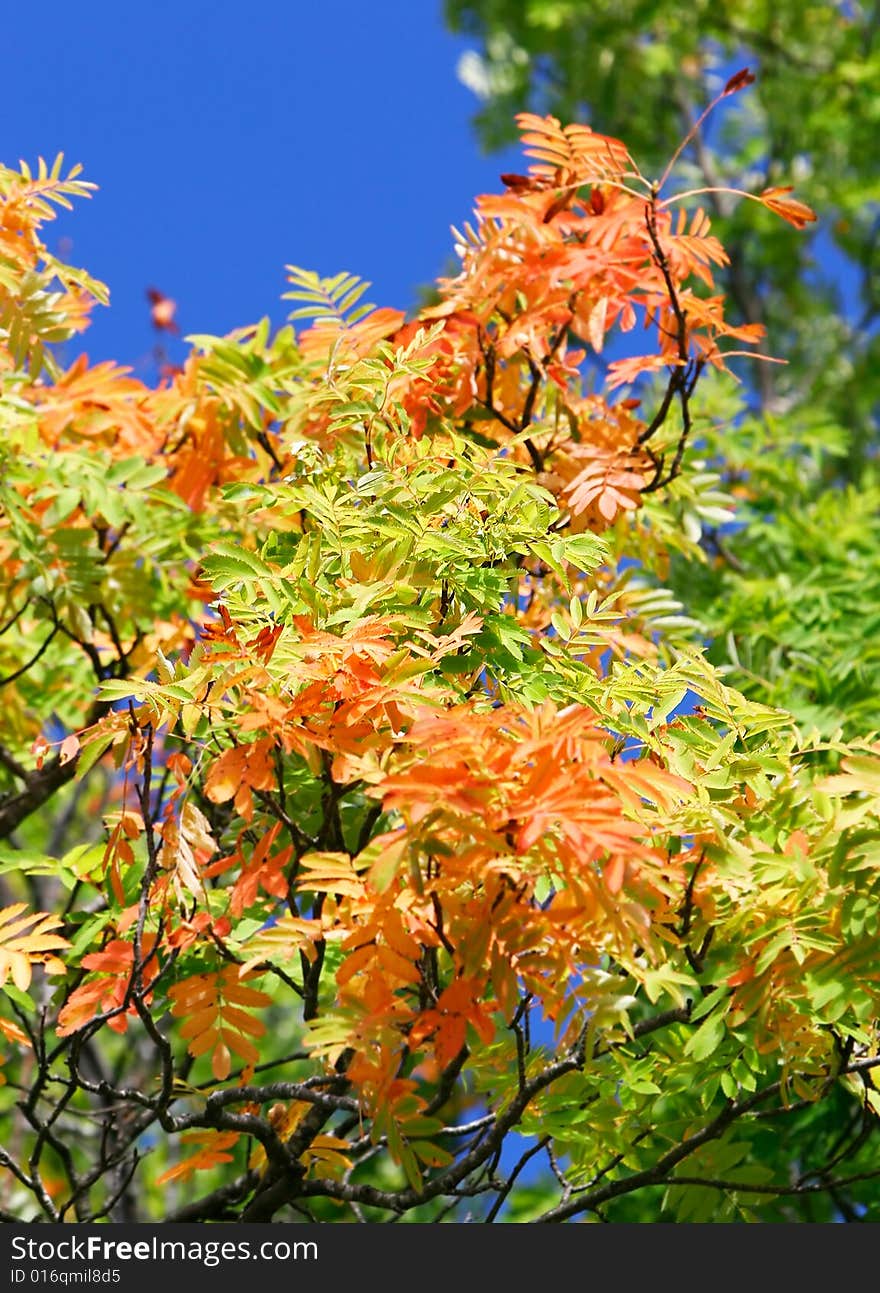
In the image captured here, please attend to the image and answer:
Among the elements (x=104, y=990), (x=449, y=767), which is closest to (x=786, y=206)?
(x=449, y=767)

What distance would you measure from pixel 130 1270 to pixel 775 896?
1.63 meters

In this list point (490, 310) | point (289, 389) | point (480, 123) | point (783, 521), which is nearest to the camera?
point (490, 310)

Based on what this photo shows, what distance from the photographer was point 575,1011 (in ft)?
9.44

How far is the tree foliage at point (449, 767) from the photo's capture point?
2.70 meters

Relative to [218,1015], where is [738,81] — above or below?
above

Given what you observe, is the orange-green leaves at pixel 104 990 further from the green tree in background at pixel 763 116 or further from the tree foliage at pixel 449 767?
the green tree in background at pixel 763 116

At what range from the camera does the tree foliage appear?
270 centimetres

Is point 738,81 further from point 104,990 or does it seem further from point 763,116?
point 763,116

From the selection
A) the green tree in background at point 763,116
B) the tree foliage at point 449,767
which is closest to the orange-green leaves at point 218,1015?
the tree foliage at point 449,767

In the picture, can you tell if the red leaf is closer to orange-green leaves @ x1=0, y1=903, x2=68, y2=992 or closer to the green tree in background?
orange-green leaves @ x1=0, y1=903, x2=68, y2=992

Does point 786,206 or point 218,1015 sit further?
point 786,206

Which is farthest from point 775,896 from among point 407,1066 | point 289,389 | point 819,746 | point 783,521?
point 783,521

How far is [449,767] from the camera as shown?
2520mm

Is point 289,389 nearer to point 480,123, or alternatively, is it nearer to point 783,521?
point 783,521
